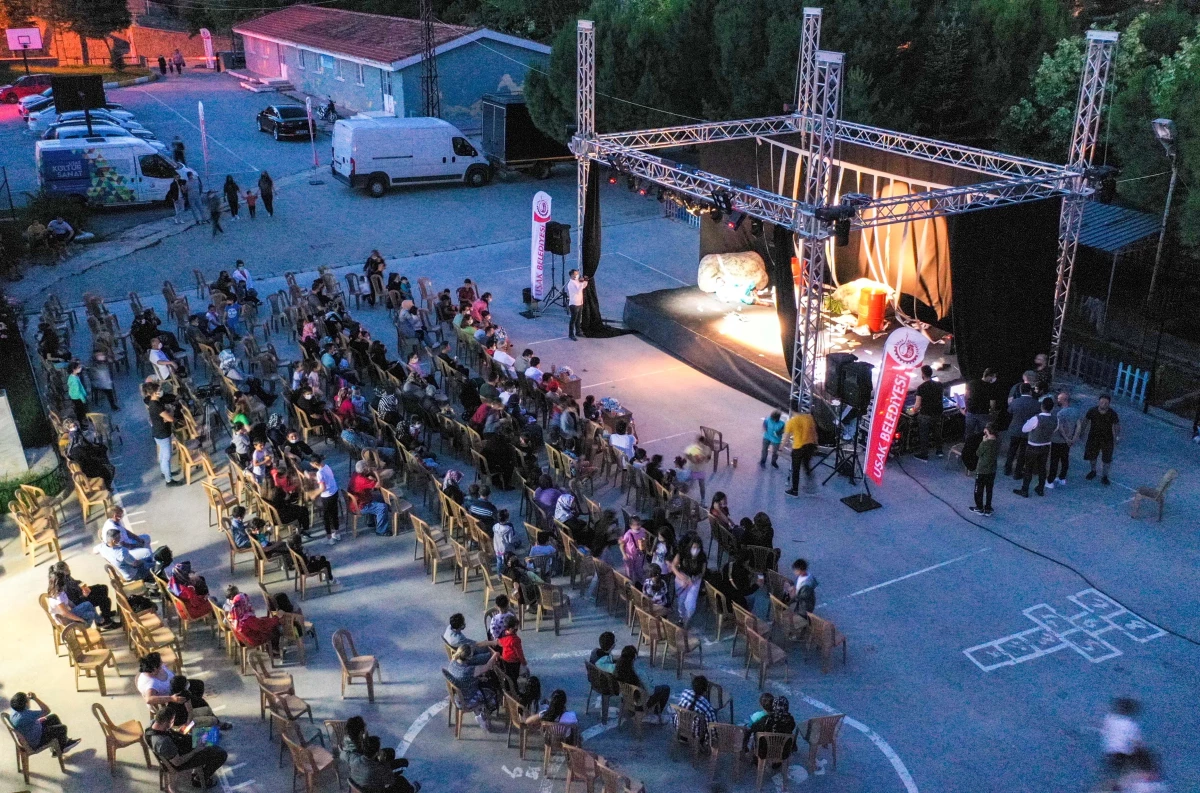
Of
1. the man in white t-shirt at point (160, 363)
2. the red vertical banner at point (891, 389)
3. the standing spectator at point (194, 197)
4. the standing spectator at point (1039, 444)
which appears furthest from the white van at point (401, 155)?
the standing spectator at point (1039, 444)

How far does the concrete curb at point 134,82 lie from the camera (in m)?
44.8

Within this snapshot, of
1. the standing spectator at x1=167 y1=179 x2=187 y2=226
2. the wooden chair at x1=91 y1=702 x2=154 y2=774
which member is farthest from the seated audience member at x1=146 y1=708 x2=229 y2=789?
the standing spectator at x1=167 y1=179 x2=187 y2=226

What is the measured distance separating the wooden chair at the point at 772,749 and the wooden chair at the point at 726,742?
146 mm

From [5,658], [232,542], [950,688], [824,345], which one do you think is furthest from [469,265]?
[950,688]

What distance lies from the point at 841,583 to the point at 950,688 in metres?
1.83

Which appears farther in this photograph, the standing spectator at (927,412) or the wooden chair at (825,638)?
the standing spectator at (927,412)

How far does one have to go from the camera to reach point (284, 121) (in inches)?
1321

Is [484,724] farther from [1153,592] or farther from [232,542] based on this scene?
[1153,592]

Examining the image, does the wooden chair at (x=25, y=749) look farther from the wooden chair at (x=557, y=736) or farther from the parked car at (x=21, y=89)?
the parked car at (x=21, y=89)

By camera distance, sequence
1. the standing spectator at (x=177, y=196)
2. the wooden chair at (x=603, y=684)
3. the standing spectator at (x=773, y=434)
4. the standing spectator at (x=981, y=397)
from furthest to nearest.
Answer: the standing spectator at (x=177, y=196), the standing spectator at (x=981, y=397), the standing spectator at (x=773, y=434), the wooden chair at (x=603, y=684)

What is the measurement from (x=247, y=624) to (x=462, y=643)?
6.48ft

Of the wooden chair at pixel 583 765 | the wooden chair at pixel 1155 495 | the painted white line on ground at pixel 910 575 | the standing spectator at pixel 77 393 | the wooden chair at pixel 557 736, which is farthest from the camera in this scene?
the standing spectator at pixel 77 393

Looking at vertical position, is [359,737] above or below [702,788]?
above

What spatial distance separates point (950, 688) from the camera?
956 cm
